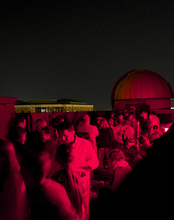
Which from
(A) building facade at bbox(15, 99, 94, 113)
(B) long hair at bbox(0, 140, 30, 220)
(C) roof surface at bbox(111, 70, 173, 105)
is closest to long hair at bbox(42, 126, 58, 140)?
(B) long hair at bbox(0, 140, 30, 220)

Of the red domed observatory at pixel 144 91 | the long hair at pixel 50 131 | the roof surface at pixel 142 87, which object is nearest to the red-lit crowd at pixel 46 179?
the long hair at pixel 50 131

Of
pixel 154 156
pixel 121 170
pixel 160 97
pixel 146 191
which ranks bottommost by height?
pixel 121 170

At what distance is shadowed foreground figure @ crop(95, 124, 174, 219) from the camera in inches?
24.0

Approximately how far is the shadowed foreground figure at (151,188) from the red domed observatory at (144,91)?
1512 cm

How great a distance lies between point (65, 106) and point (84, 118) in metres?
36.2

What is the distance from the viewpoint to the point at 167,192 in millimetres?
610

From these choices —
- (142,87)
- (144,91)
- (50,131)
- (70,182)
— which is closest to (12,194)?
(70,182)

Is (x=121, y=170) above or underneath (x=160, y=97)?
underneath

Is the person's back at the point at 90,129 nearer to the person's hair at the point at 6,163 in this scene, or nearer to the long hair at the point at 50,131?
the long hair at the point at 50,131

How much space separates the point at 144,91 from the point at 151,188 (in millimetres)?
15926

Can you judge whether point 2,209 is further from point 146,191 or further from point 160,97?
point 160,97

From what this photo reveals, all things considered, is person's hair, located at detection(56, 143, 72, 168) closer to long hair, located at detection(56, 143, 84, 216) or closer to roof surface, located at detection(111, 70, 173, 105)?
long hair, located at detection(56, 143, 84, 216)

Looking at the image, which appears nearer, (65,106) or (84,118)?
(84,118)

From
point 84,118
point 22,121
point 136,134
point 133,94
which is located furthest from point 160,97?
point 22,121
